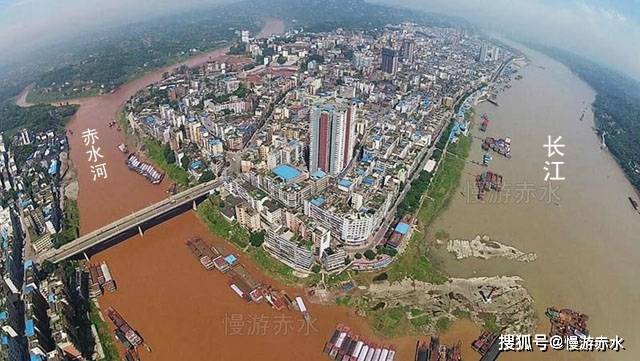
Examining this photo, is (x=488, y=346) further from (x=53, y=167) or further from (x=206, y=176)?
(x=53, y=167)

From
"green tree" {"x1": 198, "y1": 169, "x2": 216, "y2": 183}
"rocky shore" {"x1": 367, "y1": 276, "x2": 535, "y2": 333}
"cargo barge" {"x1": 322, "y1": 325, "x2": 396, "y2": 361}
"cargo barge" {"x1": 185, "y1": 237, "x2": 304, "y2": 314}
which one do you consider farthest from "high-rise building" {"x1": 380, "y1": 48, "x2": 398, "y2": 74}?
"cargo barge" {"x1": 322, "y1": 325, "x2": 396, "y2": 361}

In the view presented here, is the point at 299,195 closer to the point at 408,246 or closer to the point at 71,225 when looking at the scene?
the point at 408,246

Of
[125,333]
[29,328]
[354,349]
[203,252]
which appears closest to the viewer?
[29,328]

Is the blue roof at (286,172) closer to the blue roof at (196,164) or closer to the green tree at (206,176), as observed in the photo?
the green tree at (206,176)

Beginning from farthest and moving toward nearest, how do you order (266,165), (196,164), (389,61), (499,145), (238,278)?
(389,61), (499,145), (196,164), (266,165), (238,278)

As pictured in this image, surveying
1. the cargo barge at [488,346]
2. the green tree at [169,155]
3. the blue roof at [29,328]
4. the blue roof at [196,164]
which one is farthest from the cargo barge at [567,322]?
the green tree at [169,155]

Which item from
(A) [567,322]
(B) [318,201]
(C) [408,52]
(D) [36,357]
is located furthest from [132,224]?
(C) [408,52]

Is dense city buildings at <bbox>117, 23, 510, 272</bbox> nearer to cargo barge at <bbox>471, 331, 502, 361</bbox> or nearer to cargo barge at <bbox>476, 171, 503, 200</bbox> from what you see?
cargo barge at <bbox>476, 171, 503, 200</bbox>
